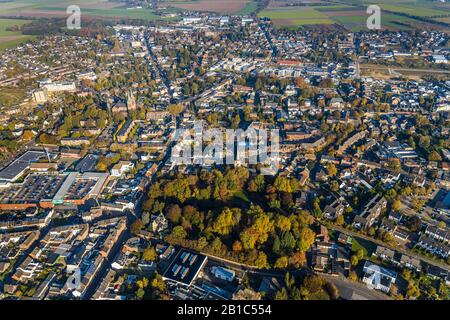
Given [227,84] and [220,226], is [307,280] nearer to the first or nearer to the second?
[220,226]

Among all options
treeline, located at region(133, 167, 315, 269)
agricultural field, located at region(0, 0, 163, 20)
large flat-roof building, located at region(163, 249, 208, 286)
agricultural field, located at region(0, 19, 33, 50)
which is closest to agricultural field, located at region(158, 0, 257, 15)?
agricultural field, located at region(0, 0, 163, 20)

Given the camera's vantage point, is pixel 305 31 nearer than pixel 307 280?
No

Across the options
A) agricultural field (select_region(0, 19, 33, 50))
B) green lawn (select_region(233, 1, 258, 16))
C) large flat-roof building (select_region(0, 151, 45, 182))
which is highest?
green lawn (select_region(233, 1, 258, 16))

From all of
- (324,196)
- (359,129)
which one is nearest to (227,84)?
(359,129)

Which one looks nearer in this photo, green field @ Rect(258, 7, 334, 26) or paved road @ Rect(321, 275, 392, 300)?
paved road @ Rect(321, 275, 392, 300)

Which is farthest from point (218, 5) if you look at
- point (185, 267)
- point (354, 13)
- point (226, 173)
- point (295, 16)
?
point (185, 267)

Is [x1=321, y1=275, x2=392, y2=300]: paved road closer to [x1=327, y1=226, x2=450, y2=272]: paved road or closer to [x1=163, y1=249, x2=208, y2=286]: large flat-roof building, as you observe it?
[x1=327, y1=226, x2=450, y2=272]: paved road

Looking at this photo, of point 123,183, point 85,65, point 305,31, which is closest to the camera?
point 123,183
